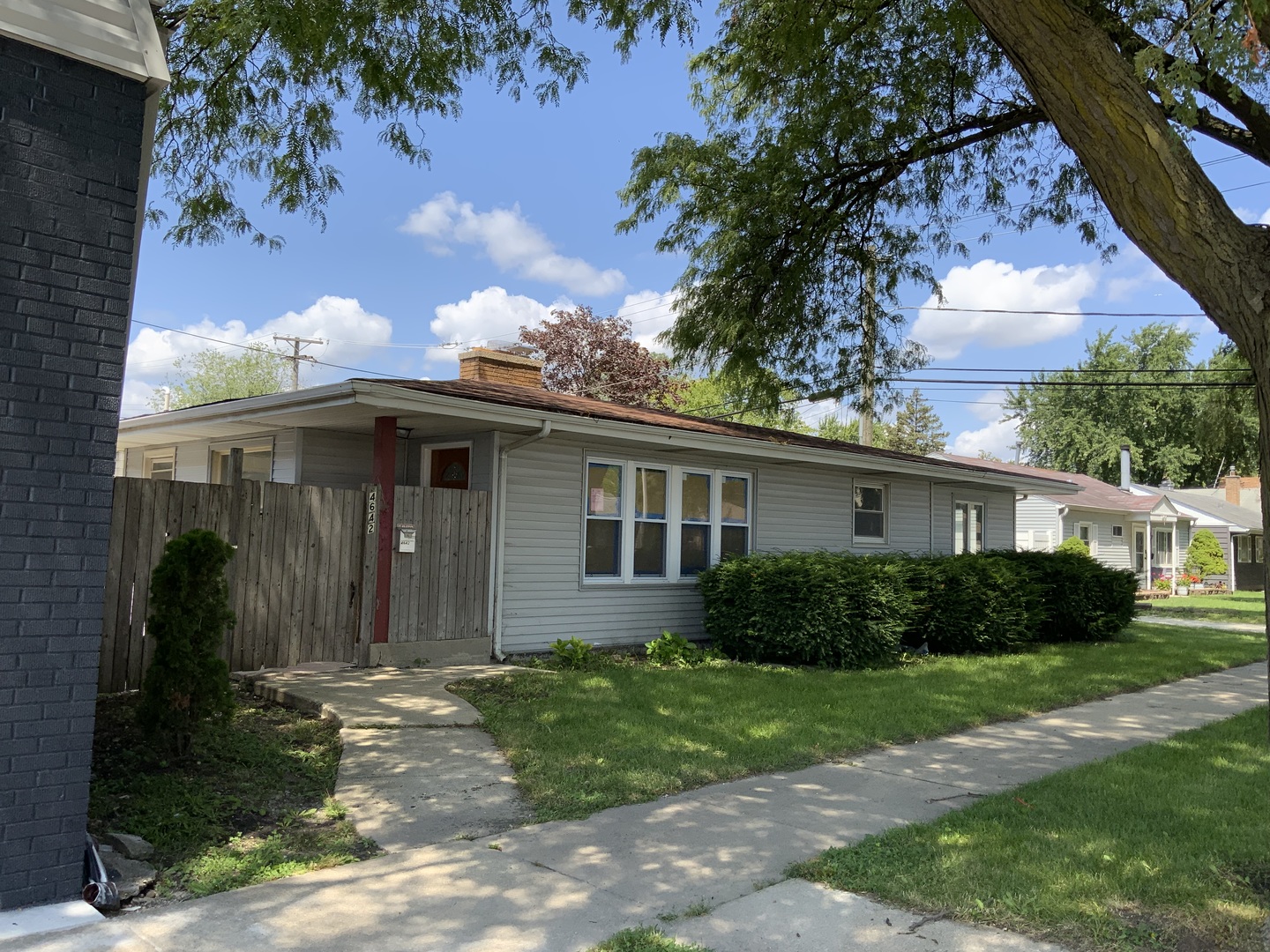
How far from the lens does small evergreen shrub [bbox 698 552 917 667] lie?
1130 centimetres

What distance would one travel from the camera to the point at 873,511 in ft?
55.4

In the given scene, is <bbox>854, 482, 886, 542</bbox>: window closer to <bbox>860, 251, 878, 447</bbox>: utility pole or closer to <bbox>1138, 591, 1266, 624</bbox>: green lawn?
<bbox>860, 251, 878, 447</bbox>: utility pole

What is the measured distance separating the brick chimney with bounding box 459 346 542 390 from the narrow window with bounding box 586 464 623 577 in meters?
3.49

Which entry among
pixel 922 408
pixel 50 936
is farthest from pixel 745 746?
pixel 922 408

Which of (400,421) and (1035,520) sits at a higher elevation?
(1035,520)

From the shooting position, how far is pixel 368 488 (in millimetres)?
9859

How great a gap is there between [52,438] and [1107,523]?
37.8 metres

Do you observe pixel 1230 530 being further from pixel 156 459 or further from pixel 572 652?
pixel 156 459

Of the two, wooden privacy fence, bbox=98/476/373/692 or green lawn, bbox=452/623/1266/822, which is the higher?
wooden privacy fence, bbox=98/476/373/692

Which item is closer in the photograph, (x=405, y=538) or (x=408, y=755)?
(x=408, y=755)

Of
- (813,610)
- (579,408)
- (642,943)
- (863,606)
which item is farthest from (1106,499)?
(642,943)

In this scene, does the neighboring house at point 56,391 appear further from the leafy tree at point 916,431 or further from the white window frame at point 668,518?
the leafy tree at point 916,431

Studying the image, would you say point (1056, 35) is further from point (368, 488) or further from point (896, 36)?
point (368, 488)

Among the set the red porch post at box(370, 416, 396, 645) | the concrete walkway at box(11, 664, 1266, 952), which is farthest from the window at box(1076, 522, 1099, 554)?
the concrete walkway at box(11, 664, 1266, 952)
